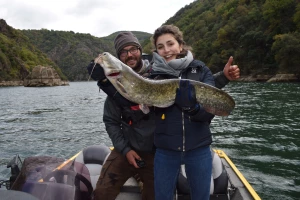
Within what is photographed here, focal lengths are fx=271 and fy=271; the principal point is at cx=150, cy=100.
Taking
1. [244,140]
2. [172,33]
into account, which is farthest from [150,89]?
[244,140]

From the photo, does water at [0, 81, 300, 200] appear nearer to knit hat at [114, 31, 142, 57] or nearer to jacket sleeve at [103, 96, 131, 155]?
jacket sleeve at [103, 96, 131, 155]

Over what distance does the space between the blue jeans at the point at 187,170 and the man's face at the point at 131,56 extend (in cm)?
130

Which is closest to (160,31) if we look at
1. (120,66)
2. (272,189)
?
(120,66)

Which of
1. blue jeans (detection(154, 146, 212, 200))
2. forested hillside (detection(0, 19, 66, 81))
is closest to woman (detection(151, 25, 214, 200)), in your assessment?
blue jeans (detection(154, 146, 212, 200))

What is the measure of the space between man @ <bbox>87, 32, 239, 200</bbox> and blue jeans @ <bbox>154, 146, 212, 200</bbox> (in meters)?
0.58

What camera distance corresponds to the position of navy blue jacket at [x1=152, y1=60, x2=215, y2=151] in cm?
298

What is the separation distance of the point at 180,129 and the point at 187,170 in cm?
51

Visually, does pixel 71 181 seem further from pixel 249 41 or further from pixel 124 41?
pixel 249 41

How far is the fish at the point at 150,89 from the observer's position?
9.33ft

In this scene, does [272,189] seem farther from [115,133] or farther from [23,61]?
[23,61]

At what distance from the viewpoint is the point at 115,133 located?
3809 millimetres

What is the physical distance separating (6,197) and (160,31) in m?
2.34

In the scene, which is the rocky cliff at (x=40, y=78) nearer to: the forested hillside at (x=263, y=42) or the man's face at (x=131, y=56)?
the forested hillside at (x=263, y=42)

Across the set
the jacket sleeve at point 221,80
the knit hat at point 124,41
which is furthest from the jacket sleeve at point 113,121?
the jacket sleeve at point 221,80
